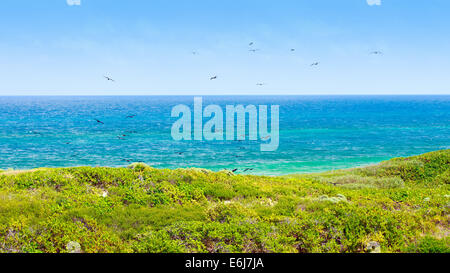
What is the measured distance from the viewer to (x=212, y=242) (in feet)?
32.7

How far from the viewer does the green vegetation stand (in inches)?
384

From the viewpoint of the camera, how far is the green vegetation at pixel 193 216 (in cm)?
974

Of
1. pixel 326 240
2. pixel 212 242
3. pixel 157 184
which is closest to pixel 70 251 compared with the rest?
pixel 212 242

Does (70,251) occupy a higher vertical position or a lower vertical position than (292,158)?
higher

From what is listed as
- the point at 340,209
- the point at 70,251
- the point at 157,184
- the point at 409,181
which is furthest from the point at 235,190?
the point at 409,181

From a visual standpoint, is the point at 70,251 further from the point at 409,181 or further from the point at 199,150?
the point at 199,150

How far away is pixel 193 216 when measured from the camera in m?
12.0

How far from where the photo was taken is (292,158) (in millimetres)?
57094
